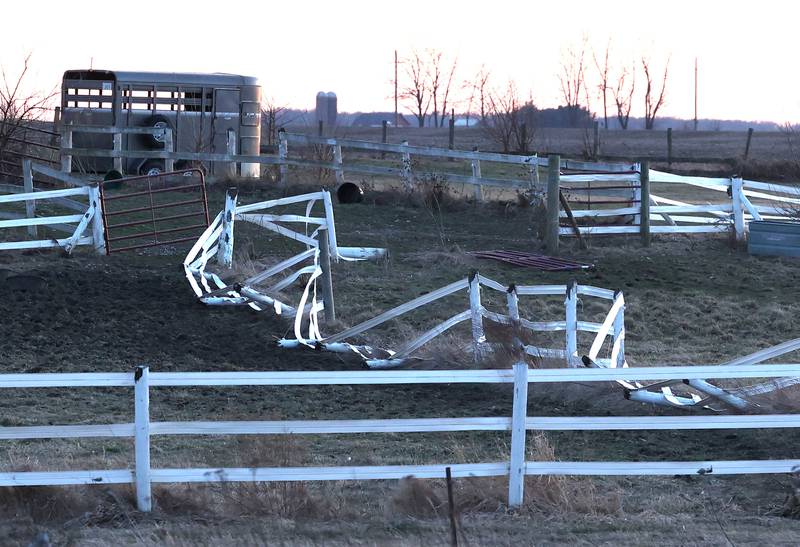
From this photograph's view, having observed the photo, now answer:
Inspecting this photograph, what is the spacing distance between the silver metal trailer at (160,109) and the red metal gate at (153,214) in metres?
3.55

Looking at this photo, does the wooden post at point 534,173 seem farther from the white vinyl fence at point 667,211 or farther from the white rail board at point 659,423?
the white rail board at point 659,423

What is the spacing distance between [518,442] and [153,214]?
36.7 feet

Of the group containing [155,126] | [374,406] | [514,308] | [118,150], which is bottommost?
[374,406]

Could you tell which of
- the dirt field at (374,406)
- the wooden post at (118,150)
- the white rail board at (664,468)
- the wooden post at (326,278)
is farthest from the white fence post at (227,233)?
the wooden post at (118,150)

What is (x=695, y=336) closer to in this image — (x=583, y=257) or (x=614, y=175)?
(x=583, y=257)

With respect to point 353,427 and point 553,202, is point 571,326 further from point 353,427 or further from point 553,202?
point 553,202

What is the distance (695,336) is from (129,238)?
25.3 ft

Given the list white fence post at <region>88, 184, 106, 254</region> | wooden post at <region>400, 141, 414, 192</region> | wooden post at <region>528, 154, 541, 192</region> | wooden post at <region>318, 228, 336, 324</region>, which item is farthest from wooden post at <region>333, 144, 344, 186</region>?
wooden post at <region>318, 228, 336, 324</region>

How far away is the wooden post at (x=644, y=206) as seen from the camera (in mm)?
15656

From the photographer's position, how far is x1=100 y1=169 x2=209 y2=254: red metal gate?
48.2 ft

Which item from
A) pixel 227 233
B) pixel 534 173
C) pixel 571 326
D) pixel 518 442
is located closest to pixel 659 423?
pixel 518 442

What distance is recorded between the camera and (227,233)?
13258mm

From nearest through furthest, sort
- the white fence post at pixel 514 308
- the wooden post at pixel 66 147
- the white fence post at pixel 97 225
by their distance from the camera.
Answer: the white fence post at pixel 514 308
the white fence post at pixel 97 225
the wooden post at pixel 66 147

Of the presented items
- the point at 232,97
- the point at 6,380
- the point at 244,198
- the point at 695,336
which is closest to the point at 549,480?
the point at 6,380
